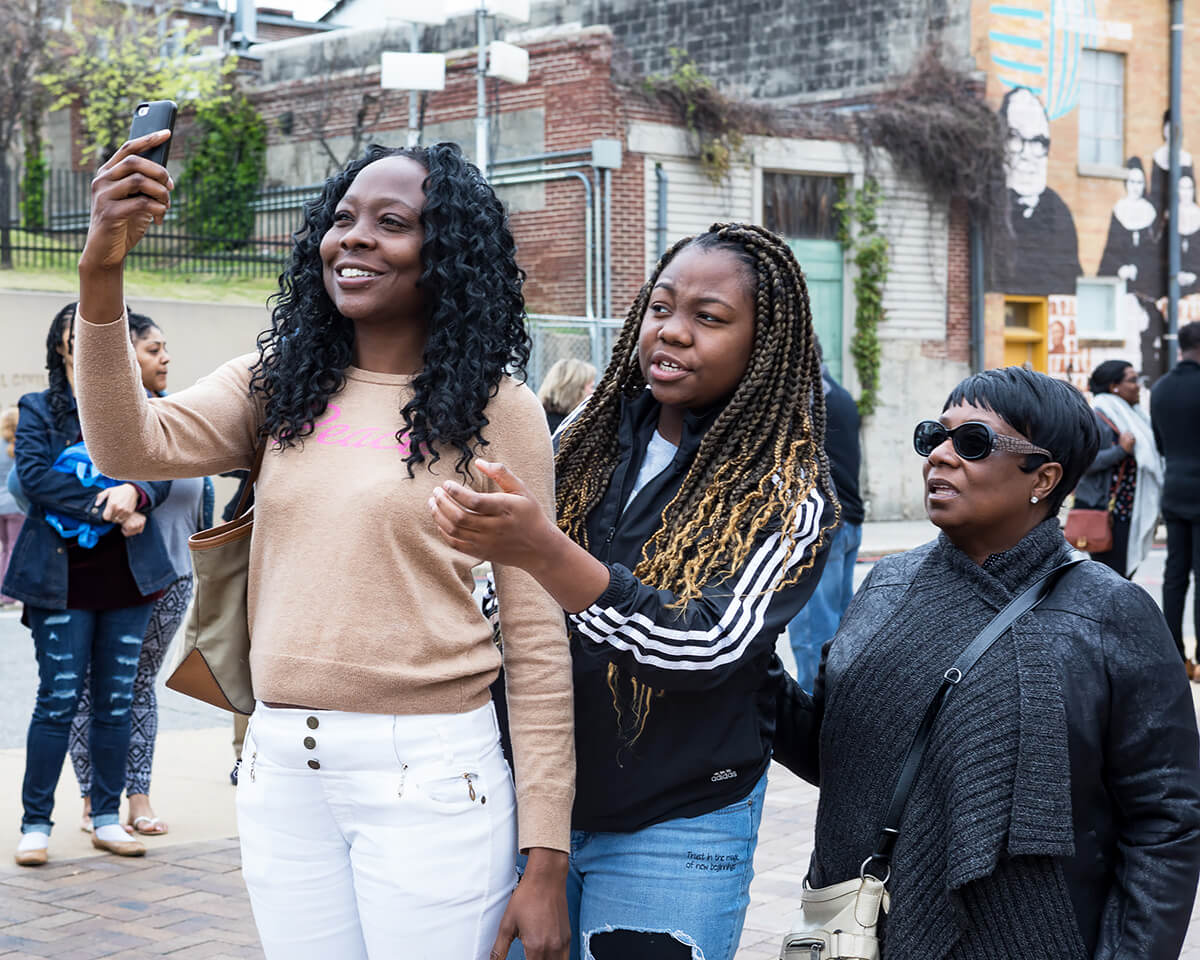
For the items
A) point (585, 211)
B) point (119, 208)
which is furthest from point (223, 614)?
point (585, 211)

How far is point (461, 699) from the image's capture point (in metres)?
2.38

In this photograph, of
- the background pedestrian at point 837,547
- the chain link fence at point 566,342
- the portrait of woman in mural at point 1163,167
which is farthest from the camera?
the portrait of woman in mural at point 1163,167

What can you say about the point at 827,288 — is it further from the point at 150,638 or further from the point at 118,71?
the point at 150,638

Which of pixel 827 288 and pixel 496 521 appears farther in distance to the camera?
pixel 827 288

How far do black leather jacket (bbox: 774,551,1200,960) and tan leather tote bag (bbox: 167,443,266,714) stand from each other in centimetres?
110

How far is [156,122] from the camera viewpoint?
2.23 m

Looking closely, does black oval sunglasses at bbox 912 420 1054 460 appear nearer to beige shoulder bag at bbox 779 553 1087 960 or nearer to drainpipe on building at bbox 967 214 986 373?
beige shoulder bag at bbox 779 553 1087 960

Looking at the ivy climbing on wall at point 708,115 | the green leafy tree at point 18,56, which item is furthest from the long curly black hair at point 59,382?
the green leafy tree at point 18,56

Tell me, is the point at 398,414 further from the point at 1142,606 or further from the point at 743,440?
the point at 1142,606

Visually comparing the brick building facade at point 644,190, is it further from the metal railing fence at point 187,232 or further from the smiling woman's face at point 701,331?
the smiling woman's face at point 701,331

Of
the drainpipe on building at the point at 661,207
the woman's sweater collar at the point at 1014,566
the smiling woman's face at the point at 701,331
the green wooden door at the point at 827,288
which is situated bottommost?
the woman's sweater collar at the point at 1014,566

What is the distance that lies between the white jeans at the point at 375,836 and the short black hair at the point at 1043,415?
997 mm

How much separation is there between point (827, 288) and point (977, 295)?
2418 millimetres

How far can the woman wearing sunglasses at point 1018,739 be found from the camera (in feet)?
7.89
